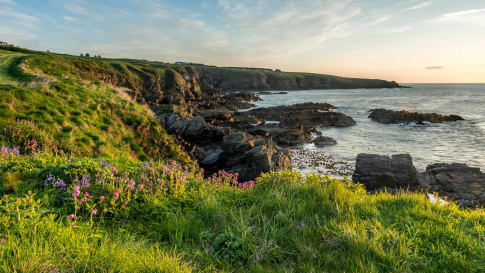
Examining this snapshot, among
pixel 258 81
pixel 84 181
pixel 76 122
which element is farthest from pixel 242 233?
pixel 258 81

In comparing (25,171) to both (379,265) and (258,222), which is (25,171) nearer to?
(258,222)

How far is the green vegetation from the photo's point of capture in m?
3.04

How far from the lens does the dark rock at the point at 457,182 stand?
13.6m

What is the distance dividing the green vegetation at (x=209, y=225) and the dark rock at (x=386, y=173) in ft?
32.2

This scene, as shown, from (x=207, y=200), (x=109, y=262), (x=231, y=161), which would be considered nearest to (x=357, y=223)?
(x=207, y=200)

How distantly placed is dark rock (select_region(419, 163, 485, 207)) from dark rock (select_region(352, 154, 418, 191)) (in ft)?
3.67

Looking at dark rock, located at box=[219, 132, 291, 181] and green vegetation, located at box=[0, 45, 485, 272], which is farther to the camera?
dark rock, located at box=[219, 132, 291, 181]

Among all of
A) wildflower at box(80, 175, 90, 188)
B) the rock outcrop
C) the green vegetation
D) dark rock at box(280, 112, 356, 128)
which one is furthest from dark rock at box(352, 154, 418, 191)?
dark rock at box(280, 112, 356, 128)

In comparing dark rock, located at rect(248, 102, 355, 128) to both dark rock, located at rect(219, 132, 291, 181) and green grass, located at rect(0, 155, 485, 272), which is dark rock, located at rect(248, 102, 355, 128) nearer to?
dark rock, located at rect(219, 132, 291, 181)

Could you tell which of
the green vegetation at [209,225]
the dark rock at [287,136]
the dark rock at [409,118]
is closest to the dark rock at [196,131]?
the dark rock at [287,136]

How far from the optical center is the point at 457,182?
586 inches

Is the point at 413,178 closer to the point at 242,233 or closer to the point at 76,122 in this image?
the point at 242,233

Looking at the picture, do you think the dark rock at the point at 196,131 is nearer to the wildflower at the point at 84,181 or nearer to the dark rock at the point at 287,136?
the dark rock at the point at 287,136

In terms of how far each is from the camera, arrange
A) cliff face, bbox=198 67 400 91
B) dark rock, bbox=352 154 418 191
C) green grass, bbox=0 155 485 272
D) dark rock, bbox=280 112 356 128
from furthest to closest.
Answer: cliff face, bbox=198 67 400 91 < dark rock, bbox=280 112 356 128 < dark rock, bbox=352 154 418 191 < green grass, bbox=0 155 485 272
